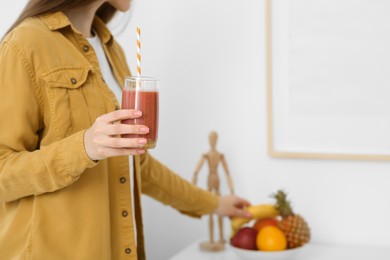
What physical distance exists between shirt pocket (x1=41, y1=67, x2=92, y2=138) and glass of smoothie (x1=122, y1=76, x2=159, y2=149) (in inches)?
6.4

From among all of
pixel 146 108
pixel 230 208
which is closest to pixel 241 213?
pixel 230 208

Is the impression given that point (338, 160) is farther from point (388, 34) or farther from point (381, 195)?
point (388, 34)

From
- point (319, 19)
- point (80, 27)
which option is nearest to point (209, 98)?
point (319, 19)

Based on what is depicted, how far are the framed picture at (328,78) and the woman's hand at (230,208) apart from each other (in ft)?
0.71

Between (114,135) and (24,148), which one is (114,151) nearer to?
(114,135)

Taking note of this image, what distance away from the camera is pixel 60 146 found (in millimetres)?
1015

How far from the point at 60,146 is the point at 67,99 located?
0.14 metres

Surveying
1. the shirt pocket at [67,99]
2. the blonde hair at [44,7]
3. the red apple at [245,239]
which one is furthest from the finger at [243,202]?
the blonde hair at [44,7]

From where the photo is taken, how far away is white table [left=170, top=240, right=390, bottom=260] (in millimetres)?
1517

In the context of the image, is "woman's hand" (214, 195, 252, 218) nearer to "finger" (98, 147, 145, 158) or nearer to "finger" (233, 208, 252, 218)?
"finger" (233, 208, 252, 218)

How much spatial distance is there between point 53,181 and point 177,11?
0.94 metres

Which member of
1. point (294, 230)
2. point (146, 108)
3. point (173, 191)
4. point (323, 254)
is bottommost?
Answer: point (323, 254)

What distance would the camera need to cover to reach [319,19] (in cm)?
162

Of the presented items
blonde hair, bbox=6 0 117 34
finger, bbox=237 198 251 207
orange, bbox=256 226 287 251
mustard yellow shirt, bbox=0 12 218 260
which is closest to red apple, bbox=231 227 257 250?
orange, bbox=256 226 287 251
